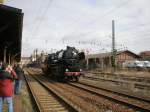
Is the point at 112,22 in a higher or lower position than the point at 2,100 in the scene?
higher

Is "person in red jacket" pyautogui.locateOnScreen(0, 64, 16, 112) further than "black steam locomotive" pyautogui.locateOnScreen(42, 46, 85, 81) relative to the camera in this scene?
No

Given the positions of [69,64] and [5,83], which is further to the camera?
[69,64]

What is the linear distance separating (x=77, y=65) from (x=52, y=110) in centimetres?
1349

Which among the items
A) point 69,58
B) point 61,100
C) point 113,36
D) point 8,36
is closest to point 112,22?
point 113,36

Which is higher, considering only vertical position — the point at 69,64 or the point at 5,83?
the point at 69,64

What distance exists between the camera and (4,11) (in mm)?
10258

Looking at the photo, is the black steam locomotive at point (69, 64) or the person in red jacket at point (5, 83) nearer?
the person in red jacket at point (5, 83)

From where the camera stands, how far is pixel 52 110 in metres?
10.9

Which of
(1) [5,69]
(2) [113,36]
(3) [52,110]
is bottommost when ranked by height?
(3) [52,110]

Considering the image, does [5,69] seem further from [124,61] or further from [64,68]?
[124,61]

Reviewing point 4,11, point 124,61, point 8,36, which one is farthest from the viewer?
point 124,61

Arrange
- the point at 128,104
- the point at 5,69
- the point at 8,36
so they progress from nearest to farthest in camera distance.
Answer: the point at 5,69 < the point at 128,104 < the point at 8,36

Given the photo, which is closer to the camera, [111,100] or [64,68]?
[111,100]

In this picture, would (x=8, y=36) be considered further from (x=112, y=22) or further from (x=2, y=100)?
(x=112, y=22)
